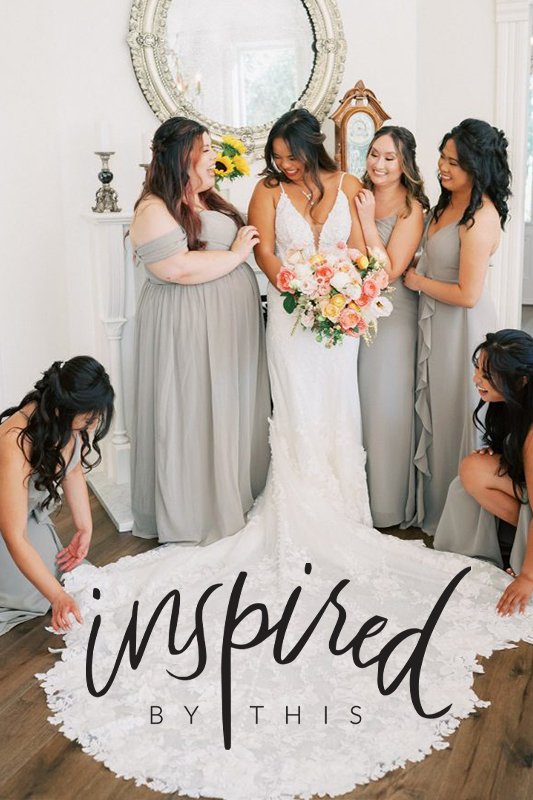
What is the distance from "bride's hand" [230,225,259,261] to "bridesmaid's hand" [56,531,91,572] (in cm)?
118

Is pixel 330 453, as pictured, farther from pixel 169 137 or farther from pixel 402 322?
pixel 169 137

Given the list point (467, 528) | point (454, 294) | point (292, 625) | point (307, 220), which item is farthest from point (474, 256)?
point (292, 625)

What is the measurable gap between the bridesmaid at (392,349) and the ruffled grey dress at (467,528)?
0.38 m

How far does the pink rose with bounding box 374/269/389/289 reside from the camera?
330 centimetres

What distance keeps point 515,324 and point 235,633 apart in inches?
115

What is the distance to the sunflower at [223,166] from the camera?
3715 millimetres

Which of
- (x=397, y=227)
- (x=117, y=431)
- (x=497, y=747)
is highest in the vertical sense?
(x=397, y=227)

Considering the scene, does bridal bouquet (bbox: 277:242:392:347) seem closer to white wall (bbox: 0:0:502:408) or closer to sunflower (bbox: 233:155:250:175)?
sunflower (bbox: 233:155:250:175)

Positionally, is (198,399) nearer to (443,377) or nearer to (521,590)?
(443,377)

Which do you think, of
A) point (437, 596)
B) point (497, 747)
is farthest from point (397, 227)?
point (497, 747)

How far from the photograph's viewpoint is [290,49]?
190 inches

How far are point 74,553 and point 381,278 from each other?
144 centimetres

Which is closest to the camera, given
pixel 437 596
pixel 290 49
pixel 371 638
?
pixel 371 638

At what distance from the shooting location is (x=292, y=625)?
2.94 meters
